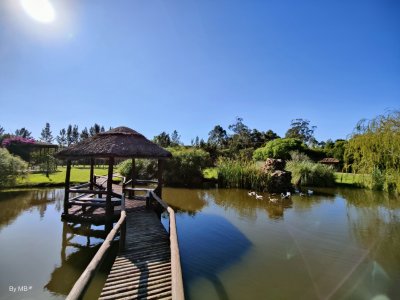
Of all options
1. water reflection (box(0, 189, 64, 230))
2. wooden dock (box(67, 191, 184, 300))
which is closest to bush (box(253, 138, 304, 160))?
water reflection (box(0, 189, 64, 230))

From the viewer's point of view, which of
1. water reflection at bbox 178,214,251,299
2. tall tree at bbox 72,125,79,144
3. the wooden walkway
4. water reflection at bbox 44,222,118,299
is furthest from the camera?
tall tree at bbox 72,125,79,144

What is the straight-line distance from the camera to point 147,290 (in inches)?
167

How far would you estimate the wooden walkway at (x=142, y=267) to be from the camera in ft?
13.7

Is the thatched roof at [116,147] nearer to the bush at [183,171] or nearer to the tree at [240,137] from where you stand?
the bush at [183,171]

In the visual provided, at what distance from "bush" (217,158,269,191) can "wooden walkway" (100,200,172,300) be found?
12263mm

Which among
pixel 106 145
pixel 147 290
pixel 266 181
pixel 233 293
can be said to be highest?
pixel 106 145

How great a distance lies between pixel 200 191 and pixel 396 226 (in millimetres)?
11262

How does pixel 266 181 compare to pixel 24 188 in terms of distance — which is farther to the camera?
pixel 266 181

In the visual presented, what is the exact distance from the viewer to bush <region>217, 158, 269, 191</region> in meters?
18.5

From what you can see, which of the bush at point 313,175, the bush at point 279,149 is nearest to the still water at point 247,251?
the bush at point 313,175

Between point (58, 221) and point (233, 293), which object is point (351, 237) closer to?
point (233, 293)

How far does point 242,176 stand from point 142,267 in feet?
48.9

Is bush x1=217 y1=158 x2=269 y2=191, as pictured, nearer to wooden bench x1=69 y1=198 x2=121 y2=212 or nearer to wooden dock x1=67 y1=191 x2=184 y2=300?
wooden bench x1=69 y1=198 x2=121 y2=212

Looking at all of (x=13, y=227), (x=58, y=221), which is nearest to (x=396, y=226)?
(x=58, y=221)
